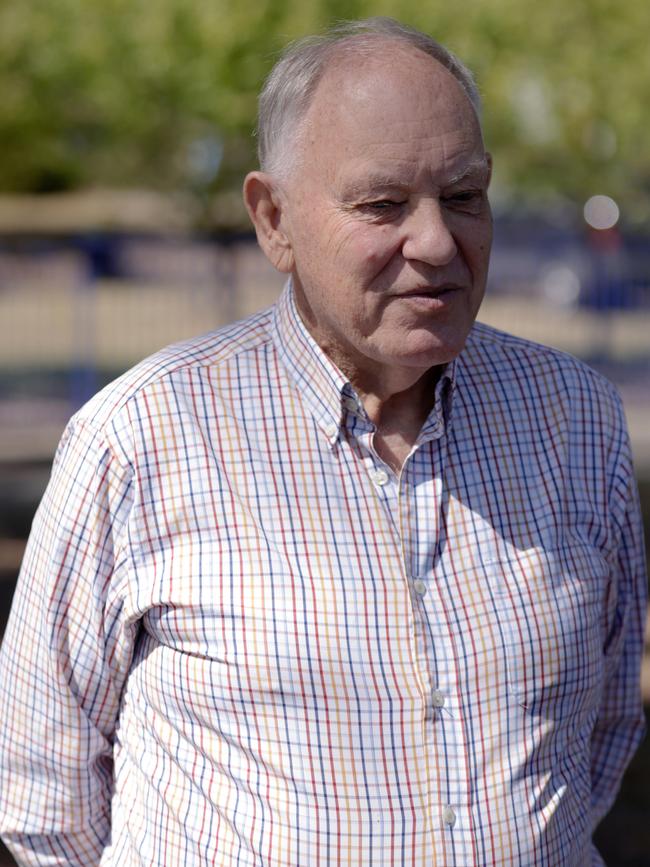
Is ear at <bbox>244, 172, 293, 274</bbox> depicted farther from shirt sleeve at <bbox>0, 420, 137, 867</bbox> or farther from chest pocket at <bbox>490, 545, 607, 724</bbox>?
chest pocket at <bbox>490, 545, 607, 724</bbox>

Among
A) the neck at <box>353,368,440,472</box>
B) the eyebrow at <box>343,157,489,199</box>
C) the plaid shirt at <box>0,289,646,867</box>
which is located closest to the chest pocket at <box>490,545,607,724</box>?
the plaid shirt at <box>0,289,646,867</box>

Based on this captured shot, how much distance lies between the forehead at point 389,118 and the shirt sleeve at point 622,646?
24.4 inches

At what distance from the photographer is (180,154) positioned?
59.6ft

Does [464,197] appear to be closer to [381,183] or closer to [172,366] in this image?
[381,183]

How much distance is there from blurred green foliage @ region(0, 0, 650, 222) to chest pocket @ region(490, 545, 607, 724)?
12743 millimetres

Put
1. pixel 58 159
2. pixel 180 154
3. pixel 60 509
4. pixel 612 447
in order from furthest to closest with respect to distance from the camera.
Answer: pixel 58 159 < pixel 180 154 < pixel 612 447 < pixel 60 509

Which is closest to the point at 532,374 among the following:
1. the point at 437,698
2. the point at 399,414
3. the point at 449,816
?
the point at 399,414

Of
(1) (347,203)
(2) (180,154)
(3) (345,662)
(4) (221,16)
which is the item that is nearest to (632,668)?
(3) (345,662)

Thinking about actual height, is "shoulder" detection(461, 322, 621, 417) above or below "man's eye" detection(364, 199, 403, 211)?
below

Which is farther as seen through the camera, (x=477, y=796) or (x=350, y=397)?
(x=350, y=397)

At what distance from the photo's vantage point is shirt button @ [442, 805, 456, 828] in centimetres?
192

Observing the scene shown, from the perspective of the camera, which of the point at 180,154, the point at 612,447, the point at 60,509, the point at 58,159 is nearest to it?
the point at 60,509

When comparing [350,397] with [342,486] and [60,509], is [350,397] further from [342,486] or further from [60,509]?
[60,509]

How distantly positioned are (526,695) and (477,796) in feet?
0.55
